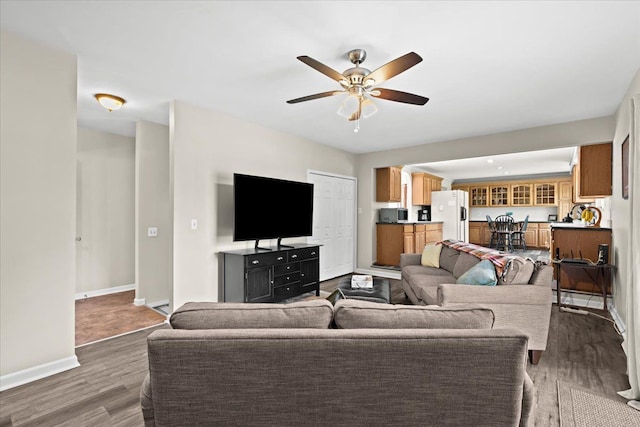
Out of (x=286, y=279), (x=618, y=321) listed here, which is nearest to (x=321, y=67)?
(x=286, y=279)

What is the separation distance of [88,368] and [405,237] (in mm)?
5170

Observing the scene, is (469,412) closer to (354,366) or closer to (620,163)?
(354,366)

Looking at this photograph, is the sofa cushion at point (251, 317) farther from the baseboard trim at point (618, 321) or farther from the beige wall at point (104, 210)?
the beige wall at point (104, 210)

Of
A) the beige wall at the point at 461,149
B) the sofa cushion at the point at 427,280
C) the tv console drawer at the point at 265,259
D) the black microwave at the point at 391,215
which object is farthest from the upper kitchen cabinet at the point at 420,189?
the tv console drawer at the point at 265,259

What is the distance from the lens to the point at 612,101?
137 inches

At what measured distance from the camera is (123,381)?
2.33 m

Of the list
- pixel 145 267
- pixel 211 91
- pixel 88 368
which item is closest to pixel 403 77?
pixel 211 91

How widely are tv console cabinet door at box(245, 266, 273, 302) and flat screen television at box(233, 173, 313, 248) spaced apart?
0.44 metres

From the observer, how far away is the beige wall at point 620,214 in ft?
10.2

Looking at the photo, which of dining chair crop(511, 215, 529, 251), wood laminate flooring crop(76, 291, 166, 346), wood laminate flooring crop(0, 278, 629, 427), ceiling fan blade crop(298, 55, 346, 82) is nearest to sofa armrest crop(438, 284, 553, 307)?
wood laminate flooring crop(0, 278, 629, 427)

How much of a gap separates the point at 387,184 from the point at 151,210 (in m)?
4.18

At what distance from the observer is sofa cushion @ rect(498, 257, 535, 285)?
8.57ft

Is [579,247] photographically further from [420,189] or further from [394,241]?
[420,189]

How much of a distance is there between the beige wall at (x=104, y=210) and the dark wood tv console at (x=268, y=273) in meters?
2.16
